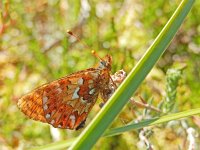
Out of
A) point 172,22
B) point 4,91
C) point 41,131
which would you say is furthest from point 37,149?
point 4,91

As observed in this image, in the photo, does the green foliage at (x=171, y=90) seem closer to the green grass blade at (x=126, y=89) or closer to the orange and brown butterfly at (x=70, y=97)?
the orange and brown butterfly at (x=70, y=97)

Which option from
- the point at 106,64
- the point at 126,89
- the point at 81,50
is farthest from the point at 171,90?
the point at 126,89

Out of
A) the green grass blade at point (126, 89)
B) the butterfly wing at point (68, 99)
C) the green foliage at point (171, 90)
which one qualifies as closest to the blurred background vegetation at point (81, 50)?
the green foliage at point (171, 90)

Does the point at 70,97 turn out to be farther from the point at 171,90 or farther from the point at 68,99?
the point at 171,90

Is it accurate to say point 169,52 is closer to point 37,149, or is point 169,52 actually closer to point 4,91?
point 4,91

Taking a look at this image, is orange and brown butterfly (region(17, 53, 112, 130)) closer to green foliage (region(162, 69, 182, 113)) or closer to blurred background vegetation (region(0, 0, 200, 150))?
green foliage (region(162, 69, 182, 113))

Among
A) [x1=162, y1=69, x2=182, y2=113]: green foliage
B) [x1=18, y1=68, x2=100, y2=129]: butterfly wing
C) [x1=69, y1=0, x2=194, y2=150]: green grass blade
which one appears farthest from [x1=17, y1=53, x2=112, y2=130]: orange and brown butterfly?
[x1=69, y1=0, x2=194, y2=150]: green grass blade
